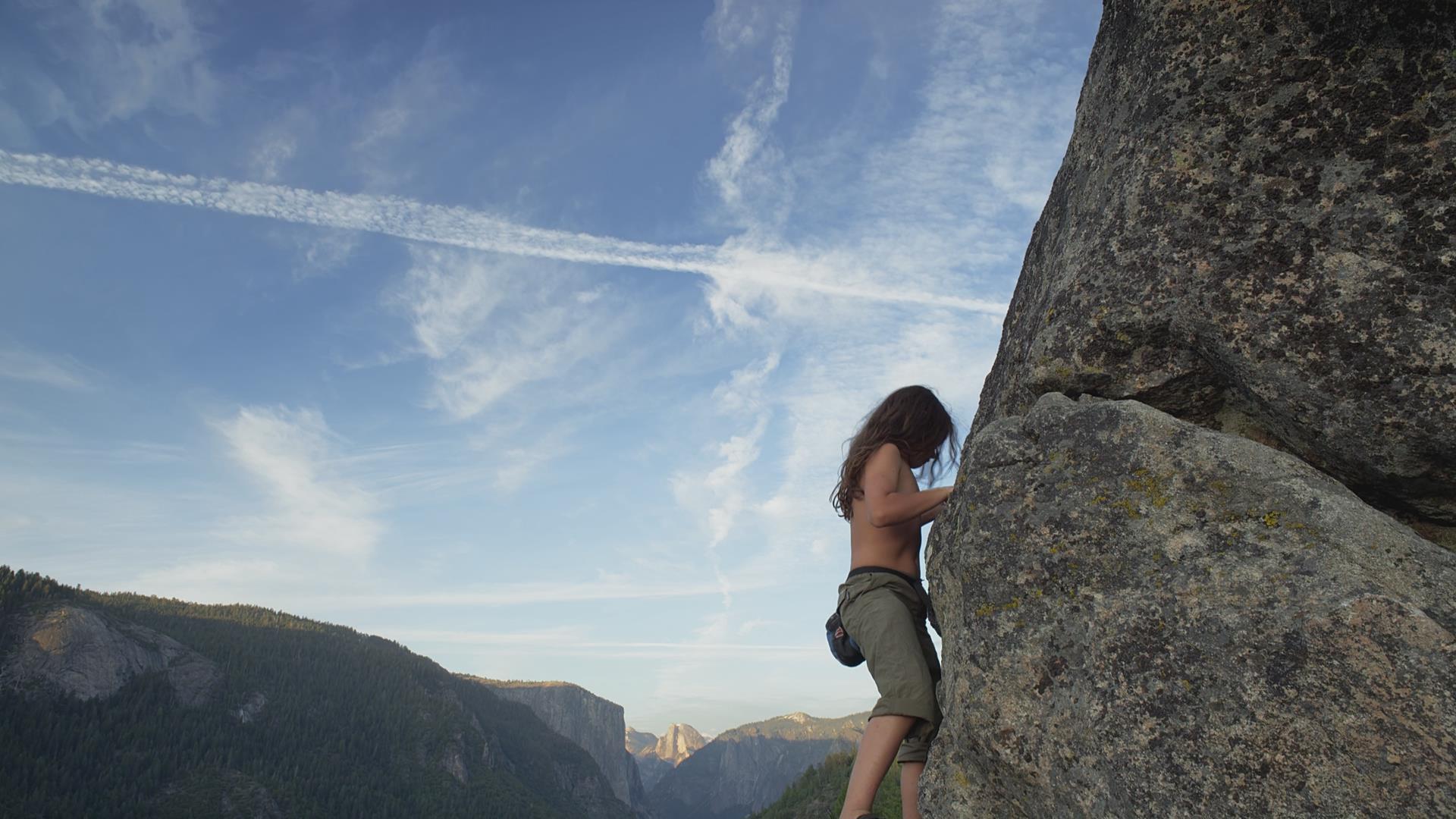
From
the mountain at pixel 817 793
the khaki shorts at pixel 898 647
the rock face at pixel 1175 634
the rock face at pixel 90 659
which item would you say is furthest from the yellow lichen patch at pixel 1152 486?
the rock face at pixel 90 659

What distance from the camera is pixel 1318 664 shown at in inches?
131

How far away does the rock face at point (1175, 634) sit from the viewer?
3.21 metres

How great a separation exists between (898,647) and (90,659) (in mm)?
169358

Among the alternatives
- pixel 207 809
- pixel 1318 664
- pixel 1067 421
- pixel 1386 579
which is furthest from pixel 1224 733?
pixel 207 809

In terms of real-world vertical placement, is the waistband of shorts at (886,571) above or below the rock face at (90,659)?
below

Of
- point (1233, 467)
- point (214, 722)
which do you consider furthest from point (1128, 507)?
point (214, 722)

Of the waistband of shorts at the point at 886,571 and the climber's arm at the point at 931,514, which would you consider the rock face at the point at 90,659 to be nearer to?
the waistband of shorts at the point at 886,571

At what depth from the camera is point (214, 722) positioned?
5118 inches

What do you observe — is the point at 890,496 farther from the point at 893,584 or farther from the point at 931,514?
the point at 893,584

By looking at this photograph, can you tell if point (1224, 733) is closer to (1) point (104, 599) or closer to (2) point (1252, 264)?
(2) point (1252, 264)

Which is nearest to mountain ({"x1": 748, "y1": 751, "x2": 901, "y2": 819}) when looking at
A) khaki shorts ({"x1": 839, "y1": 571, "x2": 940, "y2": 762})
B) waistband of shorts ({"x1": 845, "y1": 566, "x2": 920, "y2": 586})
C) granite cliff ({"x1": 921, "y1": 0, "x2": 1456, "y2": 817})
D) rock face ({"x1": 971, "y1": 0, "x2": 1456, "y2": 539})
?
khaki shorts ({"x1": 839, "y1": 571, "x2": 940, "y2": 762})

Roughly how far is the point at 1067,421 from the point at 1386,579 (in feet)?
5.13

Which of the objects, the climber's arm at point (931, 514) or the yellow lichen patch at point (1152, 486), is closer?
the yellow lichen patch at point (1152, 486)

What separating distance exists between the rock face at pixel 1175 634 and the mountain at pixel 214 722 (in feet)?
459
